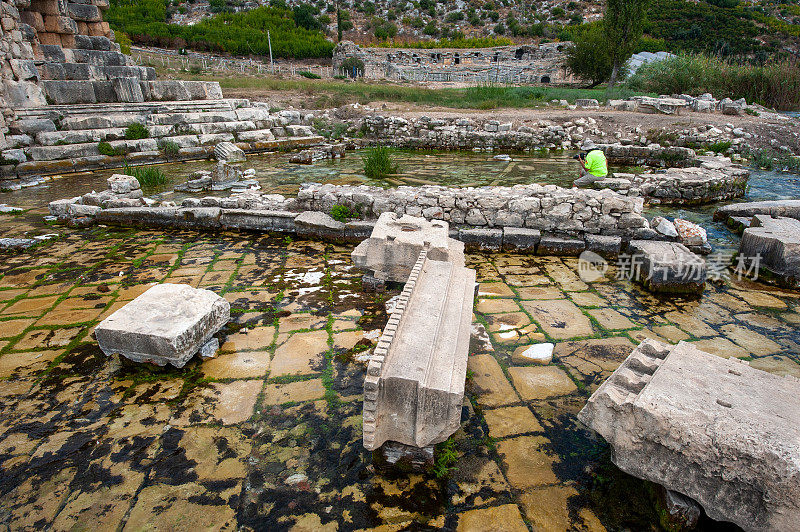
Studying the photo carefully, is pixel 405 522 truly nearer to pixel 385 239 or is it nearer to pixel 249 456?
pixel 249 456

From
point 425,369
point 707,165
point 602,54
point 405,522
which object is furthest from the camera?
point 602,54

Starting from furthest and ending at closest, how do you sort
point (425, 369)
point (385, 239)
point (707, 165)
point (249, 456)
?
point (707, 165) < point (385, 239) < point (249, 456) < point (425, 369)

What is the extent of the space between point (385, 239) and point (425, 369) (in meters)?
2.27

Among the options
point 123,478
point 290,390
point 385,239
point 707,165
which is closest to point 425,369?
point 290,390

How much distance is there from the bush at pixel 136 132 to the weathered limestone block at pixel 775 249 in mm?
13242

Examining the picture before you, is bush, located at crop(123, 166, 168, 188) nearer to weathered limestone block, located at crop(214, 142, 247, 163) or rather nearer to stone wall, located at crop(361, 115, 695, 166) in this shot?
weathered limestone block, located at crop(214, 142, 247, 163)

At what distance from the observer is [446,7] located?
178 feet

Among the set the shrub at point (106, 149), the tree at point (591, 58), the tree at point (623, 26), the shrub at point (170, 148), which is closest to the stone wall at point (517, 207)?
the shrub at point (170, 148)

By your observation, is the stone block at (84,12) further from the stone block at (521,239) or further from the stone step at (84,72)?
the stone block at (521,239)

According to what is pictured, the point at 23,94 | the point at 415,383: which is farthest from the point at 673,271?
the point at 23,94

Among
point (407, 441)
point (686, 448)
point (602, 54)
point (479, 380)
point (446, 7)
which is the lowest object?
point (479, 380)

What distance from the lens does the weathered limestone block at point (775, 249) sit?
4.79 m

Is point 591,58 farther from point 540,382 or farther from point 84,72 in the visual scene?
point 540,382

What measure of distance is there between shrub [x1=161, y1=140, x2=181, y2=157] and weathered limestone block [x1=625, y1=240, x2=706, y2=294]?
37.4ft
